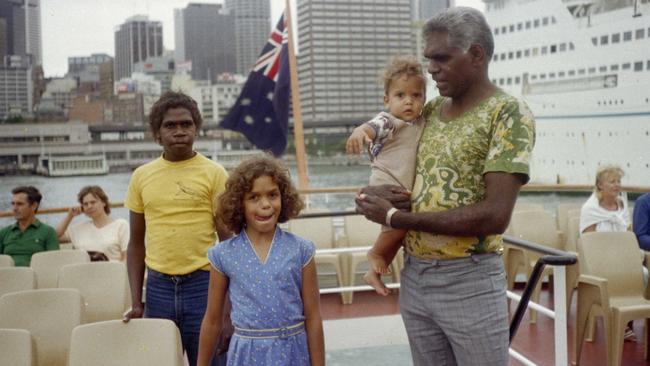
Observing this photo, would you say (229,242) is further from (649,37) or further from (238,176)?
(649,37)

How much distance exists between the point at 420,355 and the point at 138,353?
46.2 inches

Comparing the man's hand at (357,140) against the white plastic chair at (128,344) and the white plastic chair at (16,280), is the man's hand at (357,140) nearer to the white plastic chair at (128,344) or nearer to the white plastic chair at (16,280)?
the white plastic chair at (128,344)

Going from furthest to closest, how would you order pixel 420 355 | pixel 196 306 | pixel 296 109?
1. pixel 296 109
2. pixel 196 306
3. pixel 420 355

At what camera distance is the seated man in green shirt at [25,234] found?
4430 mm

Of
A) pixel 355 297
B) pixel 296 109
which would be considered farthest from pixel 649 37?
pixel 355 297

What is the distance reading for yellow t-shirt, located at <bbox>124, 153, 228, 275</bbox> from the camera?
2.35 metres

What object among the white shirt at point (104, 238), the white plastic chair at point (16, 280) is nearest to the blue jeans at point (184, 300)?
the white plastic chair at point (16, 280)

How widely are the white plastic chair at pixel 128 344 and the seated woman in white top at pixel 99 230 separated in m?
2.15

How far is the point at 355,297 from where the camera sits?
546cm

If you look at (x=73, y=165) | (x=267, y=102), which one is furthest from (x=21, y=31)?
(x=267, y=102)

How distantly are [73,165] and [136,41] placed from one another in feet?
22.5

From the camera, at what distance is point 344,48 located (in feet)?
50.0

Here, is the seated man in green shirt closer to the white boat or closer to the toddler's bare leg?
the toddler's bare leg

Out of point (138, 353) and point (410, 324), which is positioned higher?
A: point (410, 324)
